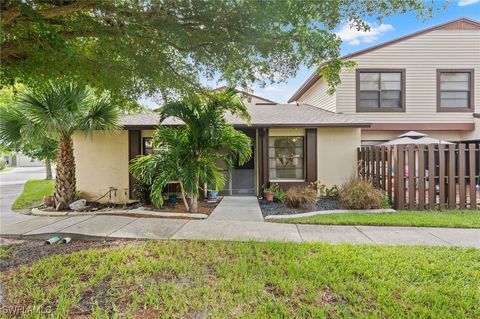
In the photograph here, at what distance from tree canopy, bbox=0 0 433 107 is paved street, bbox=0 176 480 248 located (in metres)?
3.26

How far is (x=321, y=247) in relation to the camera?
4.96m

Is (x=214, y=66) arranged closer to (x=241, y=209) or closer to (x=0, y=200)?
(x=241, y=209)

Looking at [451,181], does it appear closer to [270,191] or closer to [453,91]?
[270,191]

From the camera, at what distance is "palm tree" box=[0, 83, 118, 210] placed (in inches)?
316

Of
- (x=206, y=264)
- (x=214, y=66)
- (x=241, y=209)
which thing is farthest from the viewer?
→ (x=241, y=209)

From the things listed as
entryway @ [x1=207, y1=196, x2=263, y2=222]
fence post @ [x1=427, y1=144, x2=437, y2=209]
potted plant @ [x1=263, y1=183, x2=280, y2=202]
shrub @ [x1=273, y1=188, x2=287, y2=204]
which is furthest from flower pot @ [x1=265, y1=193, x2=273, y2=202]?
fence post @ [x1=427, y1=144, x2=437, y2=209]

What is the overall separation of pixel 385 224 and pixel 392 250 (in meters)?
1.97

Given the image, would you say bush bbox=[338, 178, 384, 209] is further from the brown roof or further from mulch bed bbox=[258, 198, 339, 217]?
the brown roof

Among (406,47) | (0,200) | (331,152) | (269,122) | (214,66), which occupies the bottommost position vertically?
(0,200)

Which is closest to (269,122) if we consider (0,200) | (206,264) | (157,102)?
(157,102)

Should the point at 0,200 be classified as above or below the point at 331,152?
below

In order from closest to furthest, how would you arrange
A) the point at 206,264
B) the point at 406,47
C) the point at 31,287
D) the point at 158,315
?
the point at 158,315, the point at 31,287, the point at 206,264, the point at 406,47

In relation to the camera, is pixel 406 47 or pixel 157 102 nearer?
pixel 157 102

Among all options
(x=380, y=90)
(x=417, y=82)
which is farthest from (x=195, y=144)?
(x=417, y=82)
